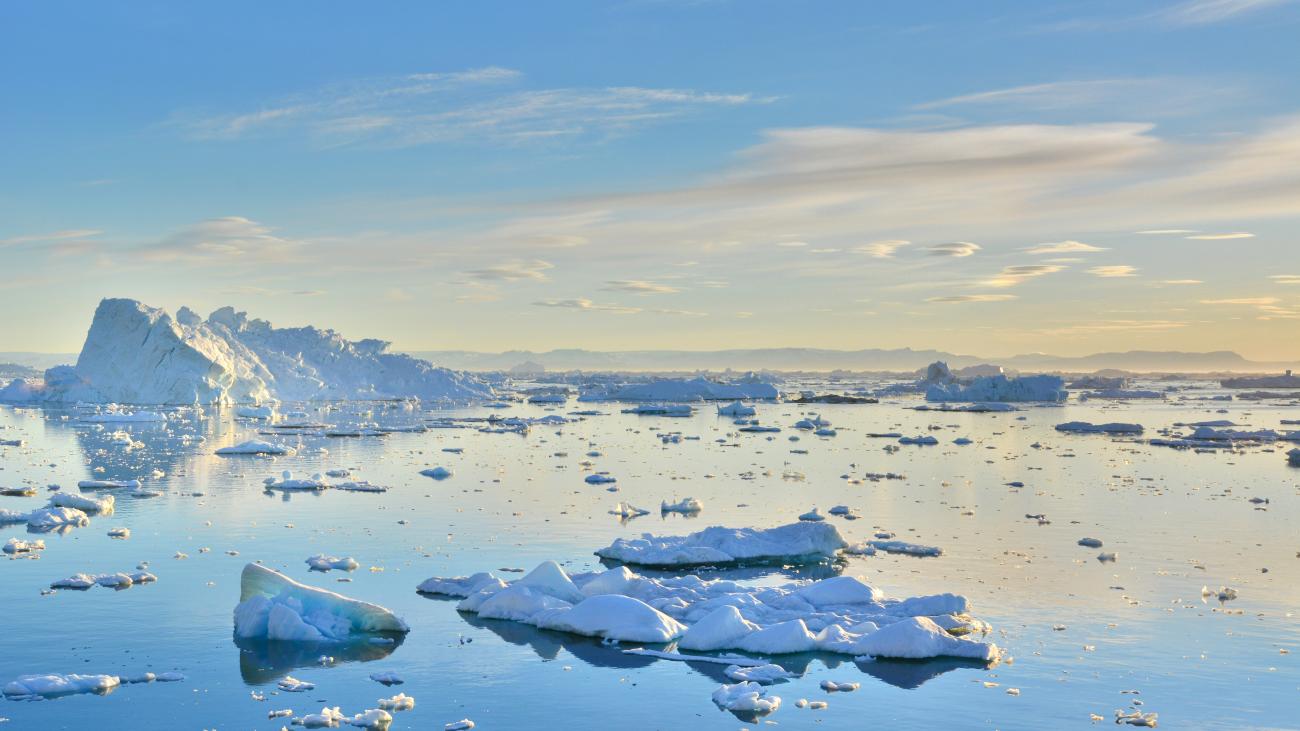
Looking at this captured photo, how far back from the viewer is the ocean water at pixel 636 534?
12.0 metres

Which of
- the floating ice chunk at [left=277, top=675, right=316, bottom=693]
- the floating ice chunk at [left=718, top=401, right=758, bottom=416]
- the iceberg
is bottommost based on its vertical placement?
the floating ice chunk at [left=277, top=675, right=316, bottom=693]

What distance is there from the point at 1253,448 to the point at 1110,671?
37401 millimetres

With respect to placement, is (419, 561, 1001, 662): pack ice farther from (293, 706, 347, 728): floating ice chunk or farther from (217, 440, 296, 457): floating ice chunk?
(217, 440, 296, 457): floating ice chunk

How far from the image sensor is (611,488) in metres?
30.7

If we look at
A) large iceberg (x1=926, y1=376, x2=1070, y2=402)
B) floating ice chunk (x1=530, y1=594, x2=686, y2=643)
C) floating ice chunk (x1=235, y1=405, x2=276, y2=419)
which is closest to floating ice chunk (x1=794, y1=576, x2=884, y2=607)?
floating ice chunk (x1=530, y1=594, x2=686, y2=643)

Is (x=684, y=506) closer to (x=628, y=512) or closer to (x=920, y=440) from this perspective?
(x=628, y=512)

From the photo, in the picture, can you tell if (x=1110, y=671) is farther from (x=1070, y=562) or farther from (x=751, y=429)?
(x=751, y=429)

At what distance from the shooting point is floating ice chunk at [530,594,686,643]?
1438 cm

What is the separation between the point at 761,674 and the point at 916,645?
7.19 feet

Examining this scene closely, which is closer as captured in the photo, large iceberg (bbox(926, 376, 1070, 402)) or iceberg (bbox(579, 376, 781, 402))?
large iceberg (bbox(926, 376, 1070, 402))

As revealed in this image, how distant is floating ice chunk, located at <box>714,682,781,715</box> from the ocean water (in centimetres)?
16

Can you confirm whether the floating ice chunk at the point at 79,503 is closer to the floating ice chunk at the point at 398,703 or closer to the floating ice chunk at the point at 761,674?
the floating ice chunk at the point at 398,703

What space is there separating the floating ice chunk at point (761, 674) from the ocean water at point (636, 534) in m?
0.25

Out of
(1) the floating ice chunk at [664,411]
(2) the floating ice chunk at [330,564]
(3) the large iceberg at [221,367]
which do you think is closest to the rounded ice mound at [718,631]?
(2) the floating ice chunk at [330,564]
